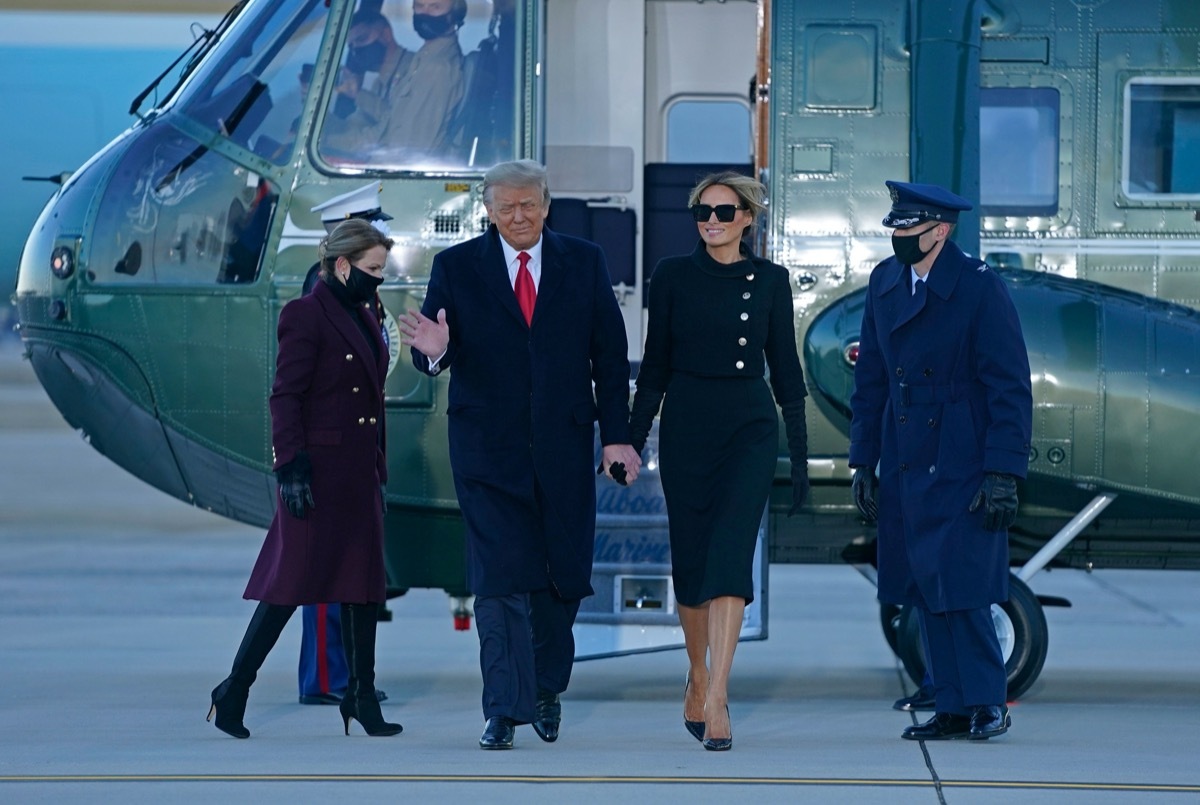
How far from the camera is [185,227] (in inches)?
282

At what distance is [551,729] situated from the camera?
581 cm

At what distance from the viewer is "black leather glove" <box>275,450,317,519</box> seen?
5730 millimetres

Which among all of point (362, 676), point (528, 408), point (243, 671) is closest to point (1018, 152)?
point (528, 408)

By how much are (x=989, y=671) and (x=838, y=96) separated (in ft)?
8.27

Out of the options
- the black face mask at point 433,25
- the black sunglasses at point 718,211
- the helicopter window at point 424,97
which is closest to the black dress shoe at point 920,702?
the black sunglasses at point 718,211

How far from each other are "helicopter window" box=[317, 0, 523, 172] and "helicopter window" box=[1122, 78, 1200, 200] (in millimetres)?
2502

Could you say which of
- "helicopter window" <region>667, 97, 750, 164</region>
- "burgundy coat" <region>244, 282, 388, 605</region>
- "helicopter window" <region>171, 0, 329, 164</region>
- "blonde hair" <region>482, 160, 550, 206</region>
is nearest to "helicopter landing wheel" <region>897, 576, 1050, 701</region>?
"burgundy coat" <region>244, 282, 388, 605</region>

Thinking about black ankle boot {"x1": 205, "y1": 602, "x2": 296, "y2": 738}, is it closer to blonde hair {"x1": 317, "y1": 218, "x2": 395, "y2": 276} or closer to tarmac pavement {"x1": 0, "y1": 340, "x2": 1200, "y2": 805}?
tarmac pavement {"x1": 0, "y1": 340, "x2": 1200, "y2": 805}

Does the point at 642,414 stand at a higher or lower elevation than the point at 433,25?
lower

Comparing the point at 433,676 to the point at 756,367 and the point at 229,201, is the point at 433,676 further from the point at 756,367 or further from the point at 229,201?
the point at 756,367

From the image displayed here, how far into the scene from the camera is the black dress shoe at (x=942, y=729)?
233 inches

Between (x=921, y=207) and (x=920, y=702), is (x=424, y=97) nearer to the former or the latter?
(x=921, y=207)

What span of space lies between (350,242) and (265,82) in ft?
5.43

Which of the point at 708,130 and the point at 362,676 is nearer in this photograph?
the point at 362,676
